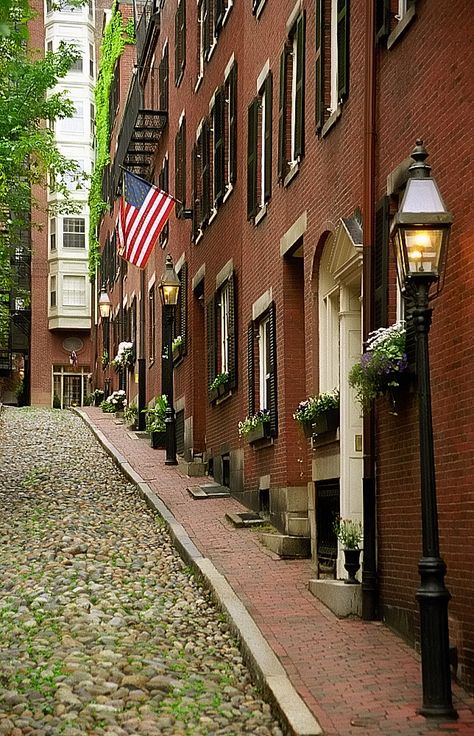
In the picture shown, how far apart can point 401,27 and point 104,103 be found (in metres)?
38.2

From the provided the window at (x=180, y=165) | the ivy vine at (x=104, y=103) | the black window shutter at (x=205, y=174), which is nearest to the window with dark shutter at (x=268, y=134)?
the black window shutter at (x=205, y=174)

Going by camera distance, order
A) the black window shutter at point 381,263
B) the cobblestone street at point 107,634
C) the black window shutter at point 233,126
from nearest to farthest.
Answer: the cobblestone street at point 107,634 < the black window shutter at point 381,263 < the black window shutter at point 233,126

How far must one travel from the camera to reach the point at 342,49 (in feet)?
42.2

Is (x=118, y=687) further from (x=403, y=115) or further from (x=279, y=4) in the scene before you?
(x=279, y=4)

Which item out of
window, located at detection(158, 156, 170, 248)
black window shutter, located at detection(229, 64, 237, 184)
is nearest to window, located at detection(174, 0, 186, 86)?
window, located at detection(158, 156, 170, 248)

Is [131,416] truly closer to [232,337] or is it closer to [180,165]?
[180,165]

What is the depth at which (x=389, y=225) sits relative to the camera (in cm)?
1102

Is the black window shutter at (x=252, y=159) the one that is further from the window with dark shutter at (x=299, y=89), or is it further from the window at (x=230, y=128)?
the window with dark shutter at (x=299, y=89)

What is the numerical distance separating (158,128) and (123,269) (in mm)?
11370

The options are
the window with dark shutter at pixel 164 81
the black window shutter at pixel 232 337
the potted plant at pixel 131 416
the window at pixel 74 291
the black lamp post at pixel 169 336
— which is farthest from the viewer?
the window at pixel 74 291

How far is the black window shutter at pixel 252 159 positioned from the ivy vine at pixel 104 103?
2383 centimetres

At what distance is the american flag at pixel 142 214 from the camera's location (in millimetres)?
22875

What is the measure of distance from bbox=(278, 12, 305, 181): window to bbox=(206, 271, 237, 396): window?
3.91 meters

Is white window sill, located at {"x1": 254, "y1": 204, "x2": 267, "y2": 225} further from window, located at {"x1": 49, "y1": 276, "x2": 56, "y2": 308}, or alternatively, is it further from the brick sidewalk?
window, located at {"x1": 49, "y1": 276, "x2": 56, "y2": 308}
